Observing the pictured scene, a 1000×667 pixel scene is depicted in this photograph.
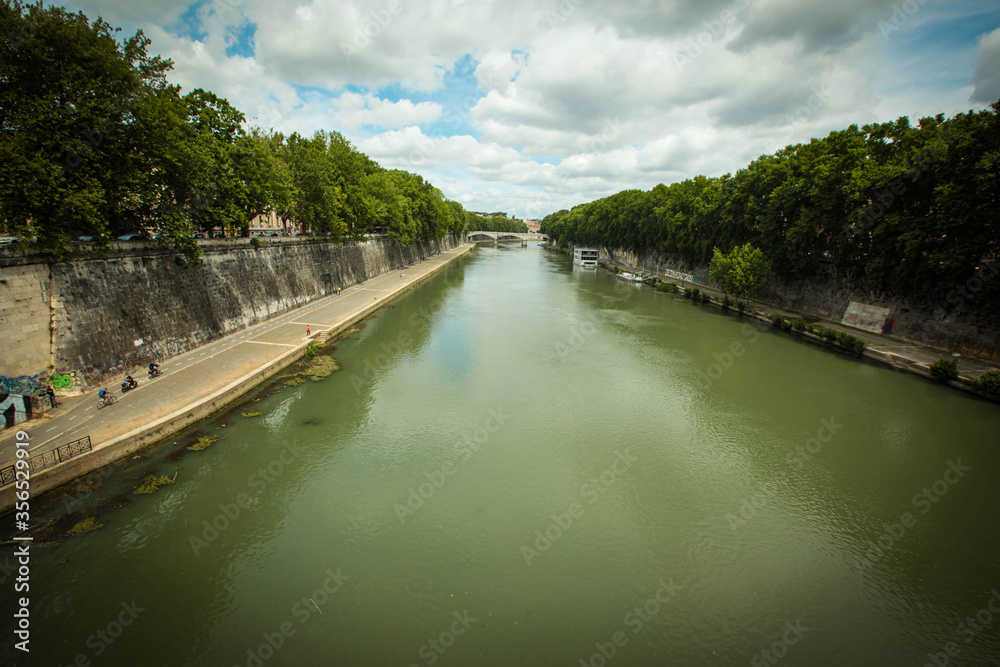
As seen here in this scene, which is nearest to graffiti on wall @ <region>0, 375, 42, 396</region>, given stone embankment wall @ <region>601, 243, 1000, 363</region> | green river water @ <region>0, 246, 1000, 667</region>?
green river water @ <region>0, 246, 1000, 667</region>

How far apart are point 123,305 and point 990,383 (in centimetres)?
3538

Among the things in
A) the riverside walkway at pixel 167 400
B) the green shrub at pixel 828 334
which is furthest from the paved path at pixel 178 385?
the green shrub at pixel 828 334

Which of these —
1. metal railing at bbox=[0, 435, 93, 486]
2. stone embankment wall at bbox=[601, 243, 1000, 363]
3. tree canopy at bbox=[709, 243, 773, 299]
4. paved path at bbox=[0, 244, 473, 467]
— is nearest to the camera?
metal railing at bbox=[0, 435, 93, 486]

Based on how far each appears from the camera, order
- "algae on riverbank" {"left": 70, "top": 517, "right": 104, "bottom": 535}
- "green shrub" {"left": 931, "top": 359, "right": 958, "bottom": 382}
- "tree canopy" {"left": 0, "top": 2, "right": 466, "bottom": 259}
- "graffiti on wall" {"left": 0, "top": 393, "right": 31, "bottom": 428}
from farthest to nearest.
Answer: "green shrub" {"left": 931, "top": 359, "right": 958, "bottom": 382} → "tree canopy" {"left": 0, "top": 2, "right": 466, "bottom": 259} → "graffiti on wall" {"left": 0, "top": 393, "right": 31, "bottom": 428} → "algae on riverbank" {"left": 70, "top": 517, "right": 104, "bottom": 535}

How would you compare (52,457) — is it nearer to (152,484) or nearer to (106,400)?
(152,484)

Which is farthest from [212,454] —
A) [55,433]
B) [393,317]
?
[393,317]

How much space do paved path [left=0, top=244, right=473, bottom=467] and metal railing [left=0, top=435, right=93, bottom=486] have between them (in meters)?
0.31

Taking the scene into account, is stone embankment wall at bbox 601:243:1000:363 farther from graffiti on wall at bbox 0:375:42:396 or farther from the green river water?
graffiti on wall at bbox 0:375:42:396

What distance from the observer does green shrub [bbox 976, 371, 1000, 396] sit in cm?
1721

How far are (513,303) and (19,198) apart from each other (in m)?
30.3

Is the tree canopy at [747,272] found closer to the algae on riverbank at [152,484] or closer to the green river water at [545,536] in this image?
the green river water at [545,536]

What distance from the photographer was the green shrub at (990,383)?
56.5 ft

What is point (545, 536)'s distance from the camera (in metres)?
9.92

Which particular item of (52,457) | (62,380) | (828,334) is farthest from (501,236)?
(52,457)
